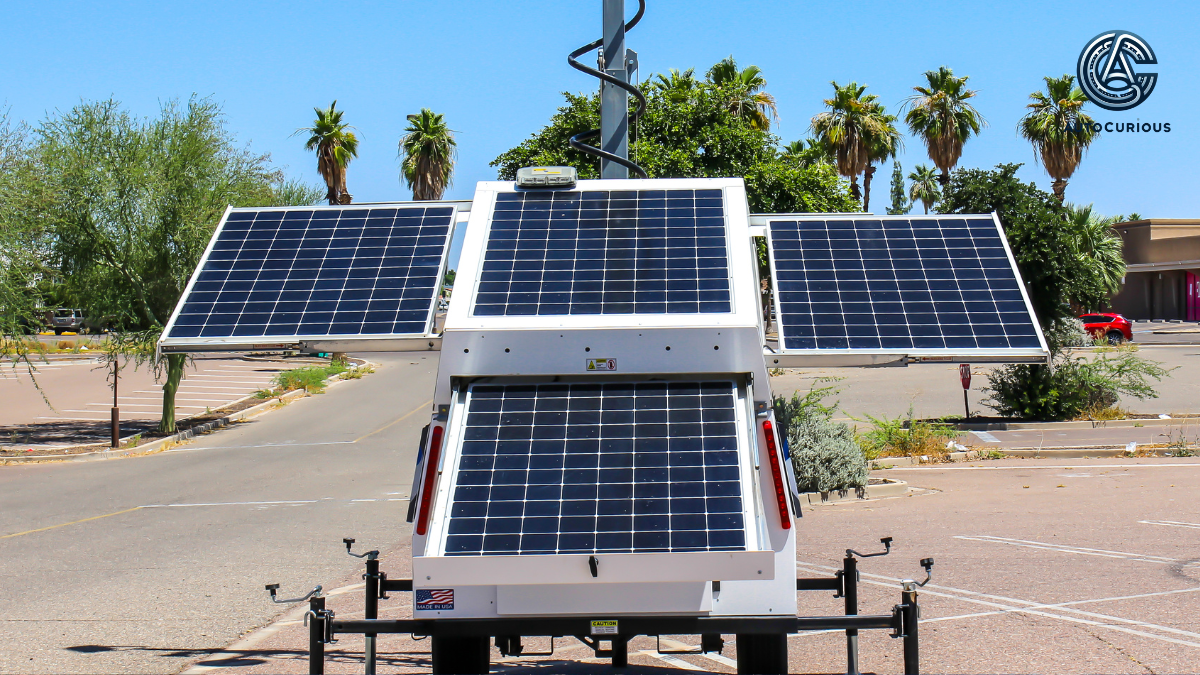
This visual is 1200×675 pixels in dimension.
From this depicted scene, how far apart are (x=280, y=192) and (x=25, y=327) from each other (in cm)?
1248

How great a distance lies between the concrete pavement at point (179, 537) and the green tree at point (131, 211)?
3.82 meters

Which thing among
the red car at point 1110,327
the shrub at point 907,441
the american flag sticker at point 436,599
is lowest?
the american flag sticker at point 436,599

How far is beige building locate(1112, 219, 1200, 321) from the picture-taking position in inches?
2628

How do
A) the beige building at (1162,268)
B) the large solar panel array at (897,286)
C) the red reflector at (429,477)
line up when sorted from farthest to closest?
the beige building at (1162,268), the large solar panel array at (897,286), the red reflector at (429,477)

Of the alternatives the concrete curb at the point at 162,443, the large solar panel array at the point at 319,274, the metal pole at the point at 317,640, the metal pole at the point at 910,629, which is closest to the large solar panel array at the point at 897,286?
the metal pole at the point at 910,629

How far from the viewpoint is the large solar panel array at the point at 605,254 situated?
193 inches

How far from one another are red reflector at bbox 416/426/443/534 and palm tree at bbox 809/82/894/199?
42176 mm

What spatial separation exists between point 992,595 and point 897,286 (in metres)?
3.73

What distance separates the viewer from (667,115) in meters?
23.0

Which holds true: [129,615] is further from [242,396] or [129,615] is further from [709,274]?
[242,396]

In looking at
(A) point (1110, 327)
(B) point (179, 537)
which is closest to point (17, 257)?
(B) point (179, 537)

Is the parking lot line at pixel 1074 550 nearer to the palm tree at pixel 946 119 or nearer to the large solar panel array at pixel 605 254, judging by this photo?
the large solar panel array at pixel 605 254

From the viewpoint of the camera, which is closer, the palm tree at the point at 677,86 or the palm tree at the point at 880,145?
the palm tree at the point at 677,86

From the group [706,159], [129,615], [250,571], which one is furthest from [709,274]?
[706,159]
